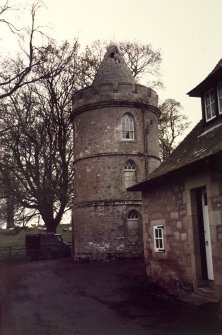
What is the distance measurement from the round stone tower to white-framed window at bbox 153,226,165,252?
11.4 m

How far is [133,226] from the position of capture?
24906 millimetres

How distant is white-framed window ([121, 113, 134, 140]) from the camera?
84.5ft

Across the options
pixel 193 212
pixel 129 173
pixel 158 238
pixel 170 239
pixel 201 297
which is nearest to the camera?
pixel 201 297

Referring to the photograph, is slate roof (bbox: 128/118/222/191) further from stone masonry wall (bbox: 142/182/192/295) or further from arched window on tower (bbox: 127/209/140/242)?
arched window on tower (bbox: 127/209/140/242)

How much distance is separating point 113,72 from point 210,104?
Result: 1575cm

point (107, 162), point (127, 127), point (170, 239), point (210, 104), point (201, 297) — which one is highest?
point (127, 127)

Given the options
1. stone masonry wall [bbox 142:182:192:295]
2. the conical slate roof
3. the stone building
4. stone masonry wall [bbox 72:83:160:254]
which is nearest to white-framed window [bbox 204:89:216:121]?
the stone building

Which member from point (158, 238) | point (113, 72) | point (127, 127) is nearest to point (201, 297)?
point (158, 238)

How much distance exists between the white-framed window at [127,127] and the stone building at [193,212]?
1227 centimetres

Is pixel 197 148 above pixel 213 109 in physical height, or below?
below

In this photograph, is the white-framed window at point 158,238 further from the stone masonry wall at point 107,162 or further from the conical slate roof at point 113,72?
the conical slate roof at point 113,72

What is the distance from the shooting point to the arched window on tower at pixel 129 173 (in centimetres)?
2538

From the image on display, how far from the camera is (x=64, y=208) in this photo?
32.9m

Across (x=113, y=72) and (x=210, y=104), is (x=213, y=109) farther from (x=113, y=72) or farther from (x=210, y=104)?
(x=113, y=72)
